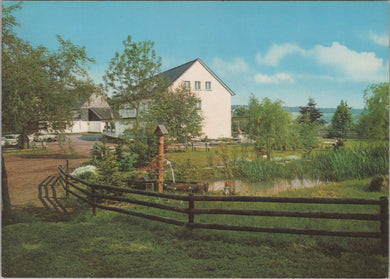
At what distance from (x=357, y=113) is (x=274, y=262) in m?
2.35

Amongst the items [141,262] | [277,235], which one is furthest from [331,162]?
[141,262]

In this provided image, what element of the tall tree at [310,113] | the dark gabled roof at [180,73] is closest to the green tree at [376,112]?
the tall tree at [310,113]

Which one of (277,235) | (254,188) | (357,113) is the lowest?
(277,235)

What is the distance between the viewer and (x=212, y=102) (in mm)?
4332

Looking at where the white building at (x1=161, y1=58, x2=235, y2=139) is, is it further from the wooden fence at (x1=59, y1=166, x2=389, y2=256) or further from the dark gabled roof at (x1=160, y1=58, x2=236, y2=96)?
the wooden fence at (x1=59, y1=166, x2=389, y2=256)

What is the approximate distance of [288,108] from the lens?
4.19m

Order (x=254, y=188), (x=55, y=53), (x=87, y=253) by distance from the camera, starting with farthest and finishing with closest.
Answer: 1. (x=254, y=188)
2. (x=55, y=53)
3. (x=87, y=253)

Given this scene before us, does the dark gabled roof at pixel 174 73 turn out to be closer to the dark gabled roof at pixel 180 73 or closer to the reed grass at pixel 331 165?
the dark gabled roof at pixel 180 73

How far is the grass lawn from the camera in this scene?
2.77m

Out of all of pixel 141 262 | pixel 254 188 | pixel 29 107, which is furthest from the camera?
pixel 254 188

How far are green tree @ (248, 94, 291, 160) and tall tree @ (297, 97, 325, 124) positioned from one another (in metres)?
0.20

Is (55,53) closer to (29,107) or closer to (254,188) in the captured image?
(29,107)

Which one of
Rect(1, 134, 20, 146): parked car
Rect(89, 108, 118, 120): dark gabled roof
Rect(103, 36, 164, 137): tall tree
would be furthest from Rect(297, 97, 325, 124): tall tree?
Rect(1, 134, 20, 146): parked car

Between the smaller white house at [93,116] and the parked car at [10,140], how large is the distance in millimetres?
Result: 688
